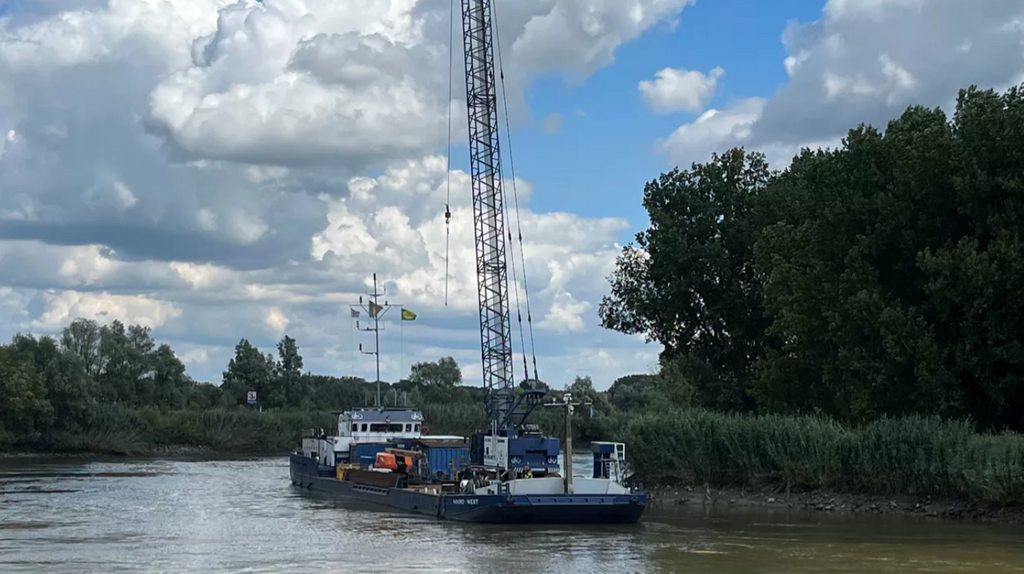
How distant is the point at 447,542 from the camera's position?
3959cm

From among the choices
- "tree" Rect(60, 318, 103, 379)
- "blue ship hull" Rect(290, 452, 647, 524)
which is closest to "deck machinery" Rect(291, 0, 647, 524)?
"blue ship hull" Rect(290, 452, 647, 524)

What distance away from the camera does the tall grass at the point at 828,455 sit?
41.9m

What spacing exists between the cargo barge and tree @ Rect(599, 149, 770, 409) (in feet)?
55.9

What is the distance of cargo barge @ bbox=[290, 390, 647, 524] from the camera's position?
43.3 metres

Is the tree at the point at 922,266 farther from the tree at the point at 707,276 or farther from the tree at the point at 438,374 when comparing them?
the tree at the point at 438,374

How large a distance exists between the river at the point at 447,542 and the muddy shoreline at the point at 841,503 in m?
0.99

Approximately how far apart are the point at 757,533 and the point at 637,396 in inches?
4729

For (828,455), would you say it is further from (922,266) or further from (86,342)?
(86,342)

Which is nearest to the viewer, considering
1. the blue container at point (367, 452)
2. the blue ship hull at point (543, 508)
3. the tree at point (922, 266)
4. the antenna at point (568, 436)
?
the antenna at point (568, 436)

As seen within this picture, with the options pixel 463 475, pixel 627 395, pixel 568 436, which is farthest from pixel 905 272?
pixel 627 395

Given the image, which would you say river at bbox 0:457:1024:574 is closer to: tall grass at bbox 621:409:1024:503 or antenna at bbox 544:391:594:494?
antenna at bbox 544:391:594:494

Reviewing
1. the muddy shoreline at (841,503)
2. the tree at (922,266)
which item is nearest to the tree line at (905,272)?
the tree at (922,266)

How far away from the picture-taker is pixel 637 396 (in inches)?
6304

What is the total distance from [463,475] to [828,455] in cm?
1491
